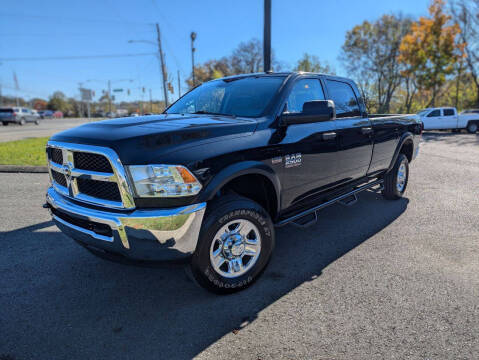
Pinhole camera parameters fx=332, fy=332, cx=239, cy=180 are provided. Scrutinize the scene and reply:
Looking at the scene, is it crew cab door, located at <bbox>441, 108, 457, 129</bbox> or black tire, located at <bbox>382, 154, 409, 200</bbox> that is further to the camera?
crew cab door, located at <bbox>441, 108, 457, 129</bbox>

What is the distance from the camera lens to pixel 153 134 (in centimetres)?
240

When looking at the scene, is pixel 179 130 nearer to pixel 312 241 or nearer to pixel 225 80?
pixel 225 80

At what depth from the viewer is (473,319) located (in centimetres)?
241

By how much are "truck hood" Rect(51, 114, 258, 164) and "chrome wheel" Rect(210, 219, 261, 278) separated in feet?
2.39

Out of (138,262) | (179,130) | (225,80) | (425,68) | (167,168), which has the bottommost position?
(138,262)

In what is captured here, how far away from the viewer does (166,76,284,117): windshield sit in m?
3.32

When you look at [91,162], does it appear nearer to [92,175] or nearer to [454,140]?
[92,175]

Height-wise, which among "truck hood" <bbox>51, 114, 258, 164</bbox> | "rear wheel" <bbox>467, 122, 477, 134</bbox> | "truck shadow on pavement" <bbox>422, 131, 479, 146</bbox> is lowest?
"truck shadow on pavement" <bbox>422, 131, 479, 146</bbox>

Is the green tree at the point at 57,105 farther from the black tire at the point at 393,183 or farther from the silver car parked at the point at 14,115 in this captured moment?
the black tire at the point at 393,183

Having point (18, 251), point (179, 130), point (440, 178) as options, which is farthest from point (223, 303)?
point (440, 178)

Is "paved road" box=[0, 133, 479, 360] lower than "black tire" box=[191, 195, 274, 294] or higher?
lower

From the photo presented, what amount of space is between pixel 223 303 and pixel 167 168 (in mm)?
1206

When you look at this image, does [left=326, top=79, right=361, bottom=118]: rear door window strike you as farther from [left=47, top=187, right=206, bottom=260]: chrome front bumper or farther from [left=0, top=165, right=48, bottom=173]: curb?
[left=0, top=165, right=48, bottom=173]: curb

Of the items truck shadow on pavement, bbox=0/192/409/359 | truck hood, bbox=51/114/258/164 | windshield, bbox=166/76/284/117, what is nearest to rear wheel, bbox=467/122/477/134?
truck shadow on pavement, bbox=0/192/409/359
